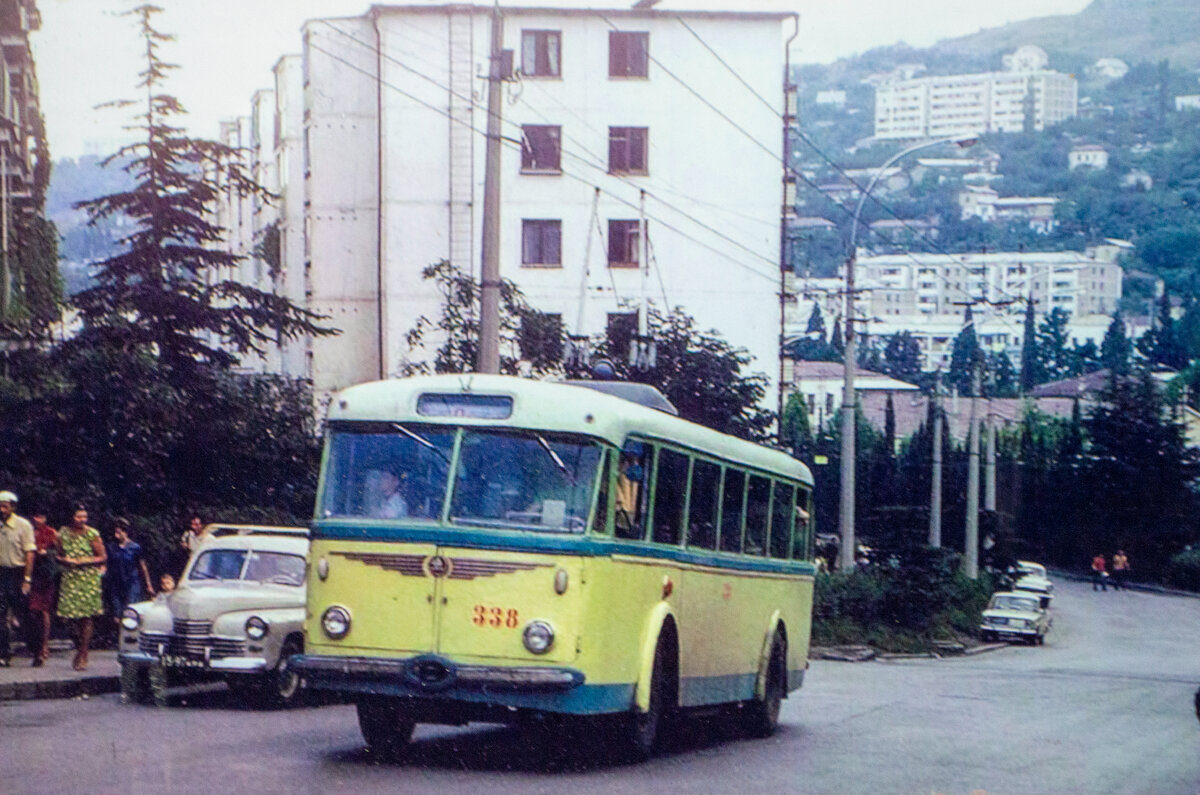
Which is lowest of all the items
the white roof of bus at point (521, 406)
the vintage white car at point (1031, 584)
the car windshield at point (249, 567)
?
the vintage white car at point (1031, 584)

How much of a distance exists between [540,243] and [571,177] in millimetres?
2132

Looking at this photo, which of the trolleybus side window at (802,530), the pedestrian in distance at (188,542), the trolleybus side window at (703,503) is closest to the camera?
the trolleybus side window at (703,503)

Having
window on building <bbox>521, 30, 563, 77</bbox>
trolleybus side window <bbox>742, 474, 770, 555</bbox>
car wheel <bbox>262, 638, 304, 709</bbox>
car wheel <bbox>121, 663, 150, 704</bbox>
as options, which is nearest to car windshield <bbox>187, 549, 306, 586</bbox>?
car wheel <bbox>262, 638, 304, 709</bbox>

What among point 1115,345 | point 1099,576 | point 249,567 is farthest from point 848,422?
point 1115,345

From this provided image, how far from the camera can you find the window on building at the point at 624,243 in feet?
183

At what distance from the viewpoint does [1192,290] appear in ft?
309

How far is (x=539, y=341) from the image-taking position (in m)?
31.9

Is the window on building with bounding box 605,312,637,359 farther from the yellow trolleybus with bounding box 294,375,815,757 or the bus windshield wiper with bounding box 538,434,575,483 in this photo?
the bus windshield wiper with bounding box 538,434,575,483

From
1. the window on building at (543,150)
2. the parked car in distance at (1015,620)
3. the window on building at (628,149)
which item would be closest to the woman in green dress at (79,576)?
the parked car in distance at (1015,620)

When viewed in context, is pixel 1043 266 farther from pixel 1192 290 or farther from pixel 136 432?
pixel 136 432

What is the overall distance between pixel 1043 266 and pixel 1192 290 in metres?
35.9

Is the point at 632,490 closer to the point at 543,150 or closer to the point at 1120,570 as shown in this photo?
the point at 543,150

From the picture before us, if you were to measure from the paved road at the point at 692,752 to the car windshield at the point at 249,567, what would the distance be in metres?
1.21

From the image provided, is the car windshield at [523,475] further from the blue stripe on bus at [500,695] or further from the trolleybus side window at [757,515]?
the trolleybus side window at [757,515]
